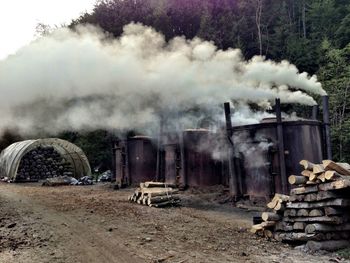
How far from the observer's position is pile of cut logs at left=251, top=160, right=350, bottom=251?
789cm

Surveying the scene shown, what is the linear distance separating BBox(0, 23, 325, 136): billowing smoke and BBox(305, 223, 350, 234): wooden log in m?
8.45

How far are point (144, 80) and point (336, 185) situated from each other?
410 inches

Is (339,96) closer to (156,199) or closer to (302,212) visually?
(156,199)

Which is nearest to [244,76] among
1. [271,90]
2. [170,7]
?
[271,90]

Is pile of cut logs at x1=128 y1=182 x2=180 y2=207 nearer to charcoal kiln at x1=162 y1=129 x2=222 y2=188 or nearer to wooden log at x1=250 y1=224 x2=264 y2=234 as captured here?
charcoal kiln at x1=162 y1=129 x2=222 y2=188

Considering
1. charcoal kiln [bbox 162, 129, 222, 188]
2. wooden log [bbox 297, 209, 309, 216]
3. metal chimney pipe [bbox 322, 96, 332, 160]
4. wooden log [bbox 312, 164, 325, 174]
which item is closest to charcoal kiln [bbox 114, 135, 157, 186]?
charcoal kiln [bbox 162, 129, 222, 188]

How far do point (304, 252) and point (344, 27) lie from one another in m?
29.8

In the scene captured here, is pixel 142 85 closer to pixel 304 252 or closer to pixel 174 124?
pixel 174 124

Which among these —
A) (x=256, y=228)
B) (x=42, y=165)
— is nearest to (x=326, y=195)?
(x=256, y=228)

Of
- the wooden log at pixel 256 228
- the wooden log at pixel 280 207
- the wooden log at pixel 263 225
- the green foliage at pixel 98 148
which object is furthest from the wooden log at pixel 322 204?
the green foliage at pixel 98 148

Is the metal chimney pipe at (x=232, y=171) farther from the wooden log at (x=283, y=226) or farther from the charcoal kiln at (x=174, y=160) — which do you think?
the wooden log at (x=283, y=226)

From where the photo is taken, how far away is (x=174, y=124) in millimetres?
19203

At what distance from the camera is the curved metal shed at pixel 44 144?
2616cm

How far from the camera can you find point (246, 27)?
36.5 m
